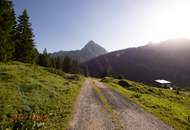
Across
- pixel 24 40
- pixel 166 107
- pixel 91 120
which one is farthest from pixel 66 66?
pixel 91 120

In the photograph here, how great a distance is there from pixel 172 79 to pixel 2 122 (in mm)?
192841

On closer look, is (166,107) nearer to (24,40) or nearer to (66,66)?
(24,40)

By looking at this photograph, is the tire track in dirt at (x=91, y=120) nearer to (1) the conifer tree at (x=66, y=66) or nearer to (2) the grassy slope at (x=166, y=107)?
(2) the grassy slope at (x=166, y=107)

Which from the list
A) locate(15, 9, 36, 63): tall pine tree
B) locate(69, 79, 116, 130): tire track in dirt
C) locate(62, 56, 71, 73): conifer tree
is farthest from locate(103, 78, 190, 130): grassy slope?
locate(62, 56, 71, 73): conifer tree

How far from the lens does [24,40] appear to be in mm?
51594

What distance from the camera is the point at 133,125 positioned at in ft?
42.7

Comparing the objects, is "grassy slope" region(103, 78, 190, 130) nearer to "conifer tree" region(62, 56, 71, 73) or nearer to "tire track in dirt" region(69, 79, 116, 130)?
"tire track in dirt" region(69, 79, 116, 130)

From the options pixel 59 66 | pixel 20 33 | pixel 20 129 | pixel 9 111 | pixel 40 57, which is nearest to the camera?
pixel 20 129

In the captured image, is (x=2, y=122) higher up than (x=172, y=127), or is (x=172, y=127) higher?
(x=2, y=122)

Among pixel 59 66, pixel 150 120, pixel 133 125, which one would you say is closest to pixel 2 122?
pixel 133 125

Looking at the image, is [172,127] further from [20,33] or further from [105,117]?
[20,33]

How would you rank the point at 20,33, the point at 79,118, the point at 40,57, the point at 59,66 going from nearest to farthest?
the point at 79,118 → the point at 20,33 → the point at 40,57 → the point at 59,66

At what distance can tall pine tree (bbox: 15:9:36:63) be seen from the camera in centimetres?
5100

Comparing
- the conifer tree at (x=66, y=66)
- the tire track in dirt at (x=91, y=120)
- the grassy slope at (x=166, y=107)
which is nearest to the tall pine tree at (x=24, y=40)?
the grassy slope at (x=166, y=107)
